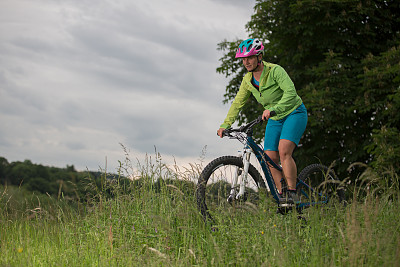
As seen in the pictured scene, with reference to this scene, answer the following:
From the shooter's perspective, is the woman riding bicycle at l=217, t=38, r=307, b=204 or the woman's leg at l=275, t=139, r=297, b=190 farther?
the woman's leg at l=275, t=139, r=297, b=190

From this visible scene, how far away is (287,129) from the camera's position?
604cm

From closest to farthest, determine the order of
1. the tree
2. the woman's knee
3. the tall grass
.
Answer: the tall grass < the woman's knee < the tree

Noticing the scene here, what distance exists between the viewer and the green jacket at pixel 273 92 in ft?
19.1

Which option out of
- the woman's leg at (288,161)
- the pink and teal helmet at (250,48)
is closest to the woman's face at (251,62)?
the pink and teal helmet at (250,48)

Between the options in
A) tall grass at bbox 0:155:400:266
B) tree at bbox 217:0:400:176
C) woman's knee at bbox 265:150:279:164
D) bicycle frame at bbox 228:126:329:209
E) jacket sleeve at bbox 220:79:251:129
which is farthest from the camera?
tree at bbox 217:0:400:176

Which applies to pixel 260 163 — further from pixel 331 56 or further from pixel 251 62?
pixel 331 56

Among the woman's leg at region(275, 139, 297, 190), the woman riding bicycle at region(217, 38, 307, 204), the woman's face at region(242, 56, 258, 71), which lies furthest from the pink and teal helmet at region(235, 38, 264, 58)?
the woman's leg at region(275, 139, 297, 190)

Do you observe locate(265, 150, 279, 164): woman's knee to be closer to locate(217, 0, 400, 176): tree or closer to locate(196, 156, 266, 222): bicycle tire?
locate(196, 156, 266, 222): bicycle tire

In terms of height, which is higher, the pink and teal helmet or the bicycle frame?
the pink and teal helmet

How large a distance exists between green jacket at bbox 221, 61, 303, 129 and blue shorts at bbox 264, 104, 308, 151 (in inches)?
3.6

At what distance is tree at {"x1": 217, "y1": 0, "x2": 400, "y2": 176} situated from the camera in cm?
1481

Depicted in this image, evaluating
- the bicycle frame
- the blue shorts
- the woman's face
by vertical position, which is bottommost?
the bicycle frame

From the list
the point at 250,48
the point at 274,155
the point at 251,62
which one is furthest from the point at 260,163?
the point at 250,48

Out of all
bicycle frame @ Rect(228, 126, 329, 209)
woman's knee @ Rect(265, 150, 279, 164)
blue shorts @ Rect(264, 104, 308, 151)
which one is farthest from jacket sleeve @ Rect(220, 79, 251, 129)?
woman's knee @ Rect(265, 150, 279, 164)
